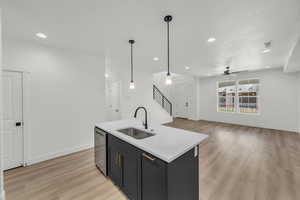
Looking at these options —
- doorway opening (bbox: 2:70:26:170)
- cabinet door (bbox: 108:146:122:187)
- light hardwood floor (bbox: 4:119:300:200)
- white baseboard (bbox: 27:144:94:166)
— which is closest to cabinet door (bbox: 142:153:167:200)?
cabinet door (bbox: 108:146:122:187)

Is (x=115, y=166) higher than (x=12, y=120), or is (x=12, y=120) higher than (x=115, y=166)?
(x=12, y=120)

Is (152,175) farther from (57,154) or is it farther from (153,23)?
(57,154)

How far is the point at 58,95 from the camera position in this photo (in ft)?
10.2

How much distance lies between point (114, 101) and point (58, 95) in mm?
2582

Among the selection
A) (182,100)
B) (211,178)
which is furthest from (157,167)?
(182,100)

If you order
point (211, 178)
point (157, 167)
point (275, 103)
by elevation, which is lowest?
point (211, 178)

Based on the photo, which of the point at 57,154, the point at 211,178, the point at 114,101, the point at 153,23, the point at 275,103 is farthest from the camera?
the point at 114,101

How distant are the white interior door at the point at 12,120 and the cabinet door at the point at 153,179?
305 cm

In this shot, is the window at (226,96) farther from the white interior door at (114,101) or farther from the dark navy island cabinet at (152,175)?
the dark navy island cabinet at (152,175)

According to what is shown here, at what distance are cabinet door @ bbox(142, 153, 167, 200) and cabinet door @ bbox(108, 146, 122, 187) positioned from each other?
59 cm

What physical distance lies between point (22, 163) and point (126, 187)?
2650 mm

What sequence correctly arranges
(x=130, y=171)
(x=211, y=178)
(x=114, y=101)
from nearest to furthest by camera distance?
(x=130, y=171) < (x=211, y=178) < (x=114, y=101)

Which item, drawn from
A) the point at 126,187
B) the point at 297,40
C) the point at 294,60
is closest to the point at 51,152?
the point at 126,187

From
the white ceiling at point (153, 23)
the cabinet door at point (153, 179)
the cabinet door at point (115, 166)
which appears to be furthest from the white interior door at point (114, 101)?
the cabinet door at point (153, 179)
